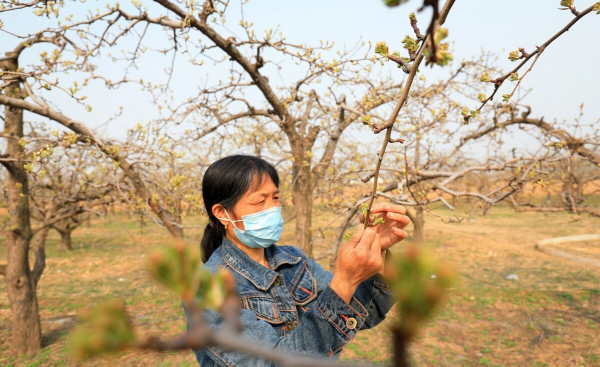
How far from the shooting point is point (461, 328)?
752cm

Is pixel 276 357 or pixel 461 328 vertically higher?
pixel 276 357

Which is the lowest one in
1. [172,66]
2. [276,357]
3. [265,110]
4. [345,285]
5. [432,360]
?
[432,360]

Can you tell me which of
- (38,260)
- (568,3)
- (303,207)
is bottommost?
(38,260)

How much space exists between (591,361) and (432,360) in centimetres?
228

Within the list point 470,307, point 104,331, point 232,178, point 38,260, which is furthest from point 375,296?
point 470,307

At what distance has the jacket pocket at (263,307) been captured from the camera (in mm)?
1724

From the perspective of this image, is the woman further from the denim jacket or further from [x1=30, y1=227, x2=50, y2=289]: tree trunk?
[x1=30, y1=227, x2=50, y2=289]: tree trunk

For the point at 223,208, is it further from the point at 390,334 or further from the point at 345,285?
the point at 390,334

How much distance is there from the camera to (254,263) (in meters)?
2.00

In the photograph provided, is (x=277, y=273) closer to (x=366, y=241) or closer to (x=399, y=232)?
(x=399, y=232)

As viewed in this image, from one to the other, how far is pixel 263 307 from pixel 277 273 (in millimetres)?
246

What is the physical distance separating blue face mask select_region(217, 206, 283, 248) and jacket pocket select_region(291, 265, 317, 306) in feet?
0.82

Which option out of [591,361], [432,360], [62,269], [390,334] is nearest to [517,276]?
[591,361]

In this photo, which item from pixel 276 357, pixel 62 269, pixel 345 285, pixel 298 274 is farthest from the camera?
pixel 62 269
